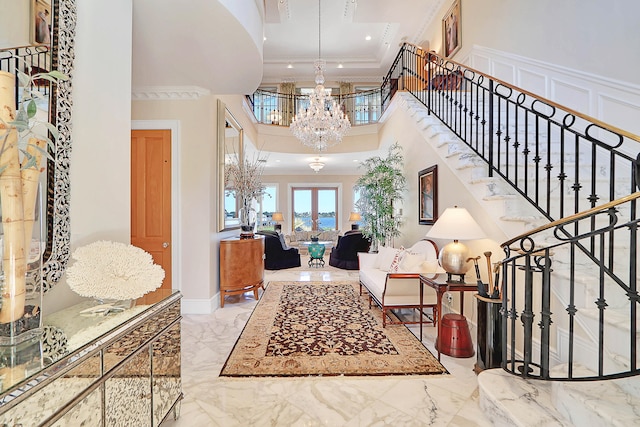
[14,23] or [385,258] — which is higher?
[14,23]

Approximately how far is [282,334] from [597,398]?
2597 millimetres

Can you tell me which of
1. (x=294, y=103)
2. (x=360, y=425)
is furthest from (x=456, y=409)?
Result: (x=294, y=103)

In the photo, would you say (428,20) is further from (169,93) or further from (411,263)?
(411,263)

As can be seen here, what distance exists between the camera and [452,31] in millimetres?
6059

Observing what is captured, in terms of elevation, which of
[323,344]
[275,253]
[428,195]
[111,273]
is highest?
[428,195]

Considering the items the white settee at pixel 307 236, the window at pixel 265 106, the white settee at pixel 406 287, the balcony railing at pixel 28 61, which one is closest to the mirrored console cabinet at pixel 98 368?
the balcony railing at pixel 28 61

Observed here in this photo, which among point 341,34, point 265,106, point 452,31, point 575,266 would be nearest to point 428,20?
point 452,31

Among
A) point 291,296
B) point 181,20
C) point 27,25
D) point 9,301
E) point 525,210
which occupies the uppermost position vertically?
point 181,20

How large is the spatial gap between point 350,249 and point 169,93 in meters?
4.95

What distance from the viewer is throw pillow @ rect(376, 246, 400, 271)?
4539mm

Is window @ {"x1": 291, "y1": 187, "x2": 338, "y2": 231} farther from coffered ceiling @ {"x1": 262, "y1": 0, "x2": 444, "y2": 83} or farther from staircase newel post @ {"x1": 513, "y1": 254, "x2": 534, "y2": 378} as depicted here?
staircase newel post @ {"x1": 513, "y1": 254, "x2": 534, "y2": 378}

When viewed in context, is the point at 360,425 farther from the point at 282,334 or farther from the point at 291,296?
the point at 291,296

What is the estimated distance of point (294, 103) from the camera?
9.70 meters

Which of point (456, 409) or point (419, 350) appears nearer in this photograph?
point (456, 409)
